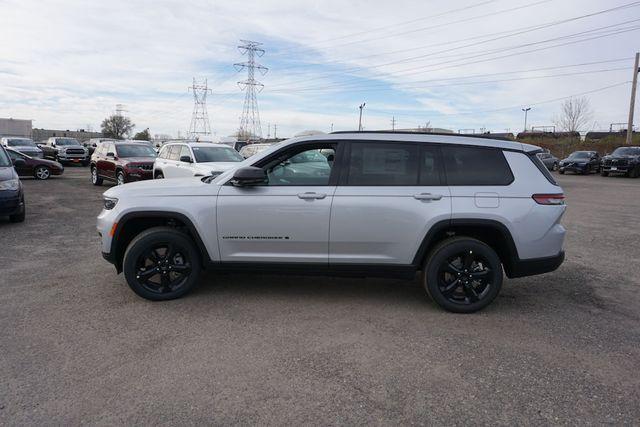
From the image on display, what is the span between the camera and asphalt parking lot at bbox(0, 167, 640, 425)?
312 centimetres

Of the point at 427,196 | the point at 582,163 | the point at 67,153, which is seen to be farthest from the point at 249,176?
the point at 582,163

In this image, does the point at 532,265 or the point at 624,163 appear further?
the point at 624,163

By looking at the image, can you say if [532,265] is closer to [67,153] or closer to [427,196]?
[427,196]

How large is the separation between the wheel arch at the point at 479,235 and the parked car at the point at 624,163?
29.4m

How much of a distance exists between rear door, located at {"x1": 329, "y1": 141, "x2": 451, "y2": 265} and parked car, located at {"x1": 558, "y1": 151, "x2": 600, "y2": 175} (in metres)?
31.4

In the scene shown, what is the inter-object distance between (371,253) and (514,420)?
2.15 metres

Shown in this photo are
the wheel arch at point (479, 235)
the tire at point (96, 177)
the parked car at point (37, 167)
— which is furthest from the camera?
the parked car at point (37, 167)

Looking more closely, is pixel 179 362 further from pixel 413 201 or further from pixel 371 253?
pixel 413 201

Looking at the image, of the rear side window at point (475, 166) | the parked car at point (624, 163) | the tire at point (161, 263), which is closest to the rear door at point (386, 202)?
the rear side window at point (475, 166)

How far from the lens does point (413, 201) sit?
4.72 metres

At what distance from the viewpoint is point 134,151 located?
666 inches

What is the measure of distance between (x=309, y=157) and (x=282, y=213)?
2.31 ft

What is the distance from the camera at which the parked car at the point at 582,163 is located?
104ft

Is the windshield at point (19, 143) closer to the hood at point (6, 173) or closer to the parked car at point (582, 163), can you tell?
the hood at point (6, 173)
